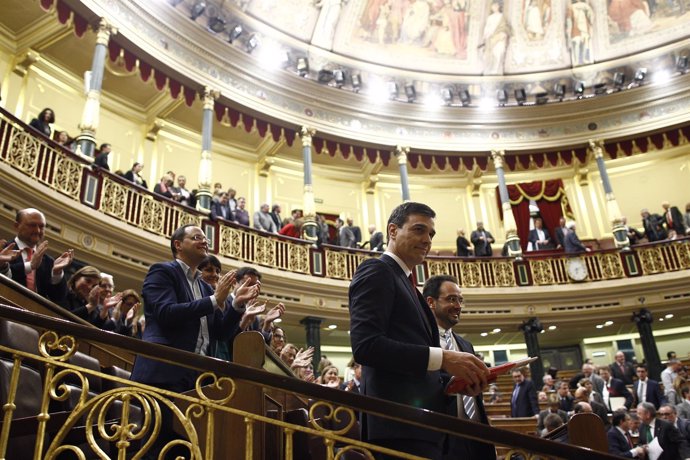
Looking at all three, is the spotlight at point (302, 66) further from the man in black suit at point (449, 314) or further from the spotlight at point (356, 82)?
the man in black suit at point (449, 314)

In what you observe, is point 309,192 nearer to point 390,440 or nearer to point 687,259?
point 687,259

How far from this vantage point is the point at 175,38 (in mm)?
10891

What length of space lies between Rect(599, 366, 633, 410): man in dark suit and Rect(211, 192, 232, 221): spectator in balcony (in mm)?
6184

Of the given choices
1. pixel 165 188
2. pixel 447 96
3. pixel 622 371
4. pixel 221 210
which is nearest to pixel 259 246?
pixel 221 210

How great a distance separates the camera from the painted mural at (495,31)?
14.0m

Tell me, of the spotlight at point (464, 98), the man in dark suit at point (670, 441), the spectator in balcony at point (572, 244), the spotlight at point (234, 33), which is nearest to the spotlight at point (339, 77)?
the spotlight at point (234, 33)

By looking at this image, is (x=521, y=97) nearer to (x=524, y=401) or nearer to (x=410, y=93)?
(x=410, y=93)

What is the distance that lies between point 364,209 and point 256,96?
427cm

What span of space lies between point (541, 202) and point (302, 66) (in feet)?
21.5

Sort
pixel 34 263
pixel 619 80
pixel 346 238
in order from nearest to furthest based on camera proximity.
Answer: pixel 34 263, pixel 346 238, pixel 619 80

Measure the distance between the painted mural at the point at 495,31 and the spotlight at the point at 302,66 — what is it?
847 millimetres

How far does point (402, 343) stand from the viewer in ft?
6.60

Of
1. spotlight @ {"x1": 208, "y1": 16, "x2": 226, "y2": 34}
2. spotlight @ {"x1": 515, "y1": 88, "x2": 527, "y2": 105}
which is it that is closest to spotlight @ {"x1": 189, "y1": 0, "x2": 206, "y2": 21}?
spotlight @ {"x1": 208, "y1": 16, "x2": 226, "y2": 34}

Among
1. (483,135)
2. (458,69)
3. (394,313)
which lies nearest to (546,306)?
(483,135)
